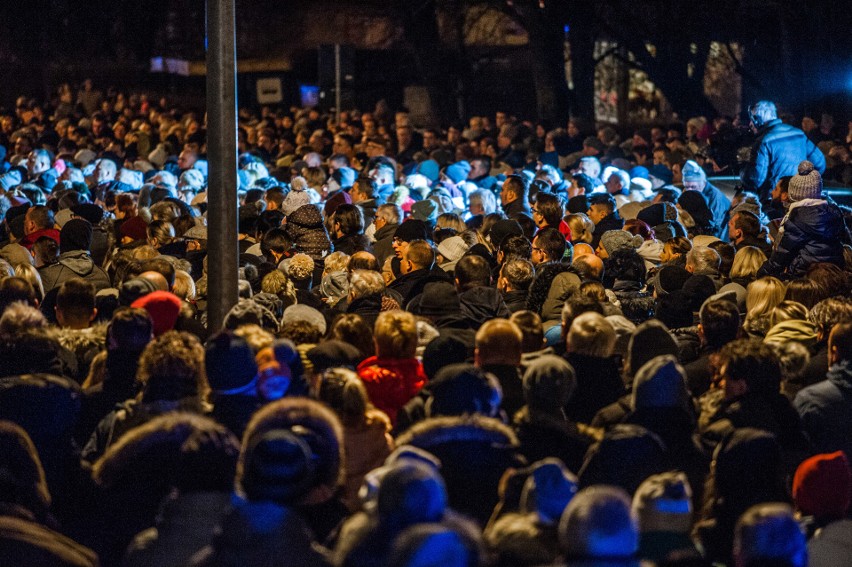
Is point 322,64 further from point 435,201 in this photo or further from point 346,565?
point 346,565

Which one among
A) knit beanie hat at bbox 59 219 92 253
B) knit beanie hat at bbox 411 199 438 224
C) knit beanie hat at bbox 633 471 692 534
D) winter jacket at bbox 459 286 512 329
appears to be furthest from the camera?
knit beanie hat at bbox 411 199 438 224

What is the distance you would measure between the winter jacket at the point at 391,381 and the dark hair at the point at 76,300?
1.93 metres

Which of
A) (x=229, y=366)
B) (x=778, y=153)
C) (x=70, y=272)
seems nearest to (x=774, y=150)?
(x=778, y=153)

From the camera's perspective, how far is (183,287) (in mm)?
8227

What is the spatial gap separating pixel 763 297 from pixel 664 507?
3.67 meters

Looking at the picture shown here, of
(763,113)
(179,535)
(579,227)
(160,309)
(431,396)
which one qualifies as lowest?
(179,535)

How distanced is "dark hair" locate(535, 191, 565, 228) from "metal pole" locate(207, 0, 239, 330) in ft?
13.5

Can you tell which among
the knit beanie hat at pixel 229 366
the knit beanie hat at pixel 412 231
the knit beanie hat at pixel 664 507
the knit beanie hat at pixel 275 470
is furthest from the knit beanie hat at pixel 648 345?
the knit beanie hat at pixel 412 231

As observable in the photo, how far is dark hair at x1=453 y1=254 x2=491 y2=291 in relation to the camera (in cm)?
833

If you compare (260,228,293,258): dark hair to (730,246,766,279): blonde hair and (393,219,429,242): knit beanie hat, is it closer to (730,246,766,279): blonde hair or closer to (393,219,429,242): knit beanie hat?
(393,219,429,242): knit beanie hat

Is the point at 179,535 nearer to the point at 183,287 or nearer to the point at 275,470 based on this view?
the point at 275,470

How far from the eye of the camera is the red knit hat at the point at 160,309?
6.97m

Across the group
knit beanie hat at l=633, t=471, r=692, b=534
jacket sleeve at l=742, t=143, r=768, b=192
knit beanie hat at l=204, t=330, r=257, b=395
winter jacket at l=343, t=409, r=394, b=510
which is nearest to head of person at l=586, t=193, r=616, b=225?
jacket sleeve at l=742, t=143, r=768, b=192

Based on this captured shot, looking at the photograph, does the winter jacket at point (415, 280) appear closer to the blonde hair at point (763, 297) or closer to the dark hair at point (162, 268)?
the dark hair at point (162, 268)
